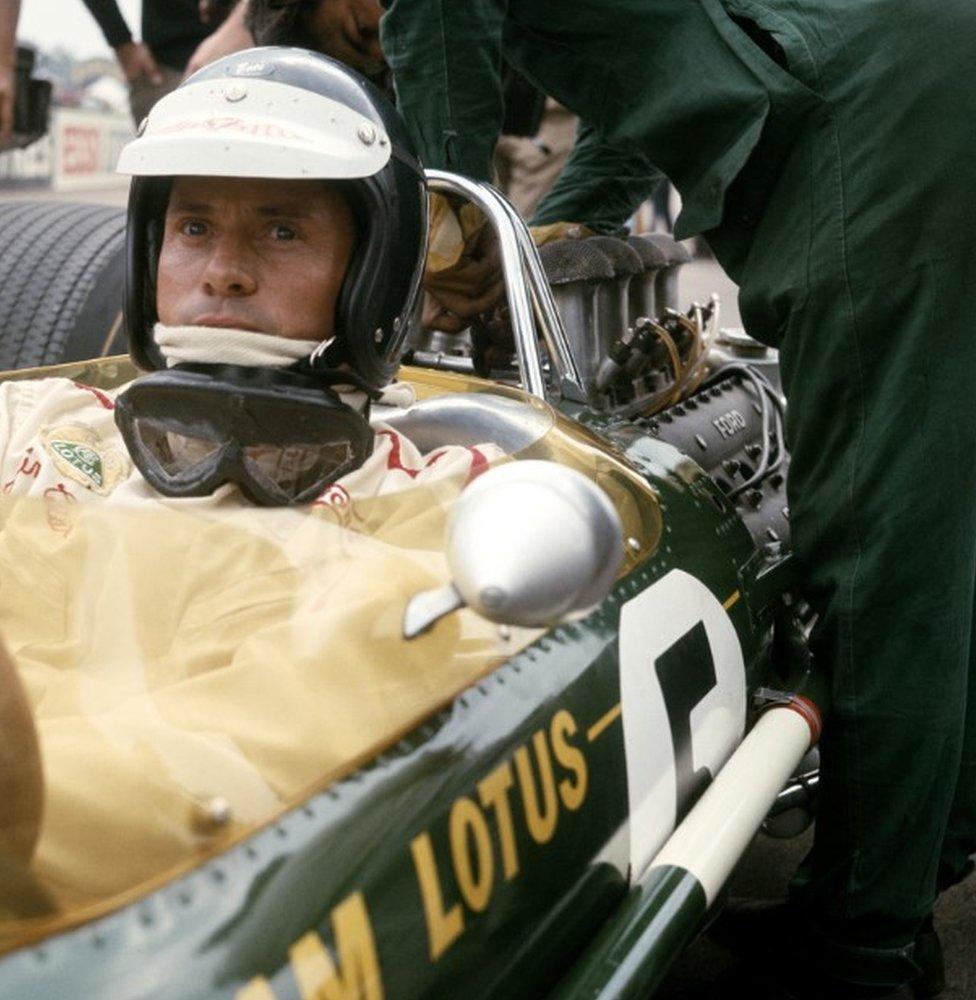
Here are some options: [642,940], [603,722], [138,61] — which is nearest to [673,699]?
[603,722]

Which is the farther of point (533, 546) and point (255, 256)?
point (255, 256)

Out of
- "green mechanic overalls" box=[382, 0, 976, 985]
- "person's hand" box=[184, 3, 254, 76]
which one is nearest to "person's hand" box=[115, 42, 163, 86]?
"person's hand" box=[184, 3, 254, 76]

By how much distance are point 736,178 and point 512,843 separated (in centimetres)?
118

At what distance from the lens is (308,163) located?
1446 millimetres

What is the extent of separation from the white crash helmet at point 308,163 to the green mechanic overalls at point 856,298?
47 cm

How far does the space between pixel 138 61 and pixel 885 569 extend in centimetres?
323

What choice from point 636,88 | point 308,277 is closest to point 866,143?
point 636,88

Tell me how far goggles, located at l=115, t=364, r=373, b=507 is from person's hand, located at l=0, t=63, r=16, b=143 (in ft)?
6.71

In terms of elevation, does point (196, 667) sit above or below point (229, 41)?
below

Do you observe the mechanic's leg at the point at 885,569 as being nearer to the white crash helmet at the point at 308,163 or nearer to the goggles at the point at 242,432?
the white crash helmet at the point at 308,163

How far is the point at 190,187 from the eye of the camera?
1551 millimetres

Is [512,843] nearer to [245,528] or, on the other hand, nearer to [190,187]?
[245,528]

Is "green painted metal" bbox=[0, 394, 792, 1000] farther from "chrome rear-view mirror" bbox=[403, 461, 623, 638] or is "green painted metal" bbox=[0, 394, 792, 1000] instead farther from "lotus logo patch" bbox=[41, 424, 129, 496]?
"lotus logo patch" bbox=[41, 424, 129, 496]

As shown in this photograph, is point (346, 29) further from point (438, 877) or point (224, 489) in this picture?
point (438, 877)
